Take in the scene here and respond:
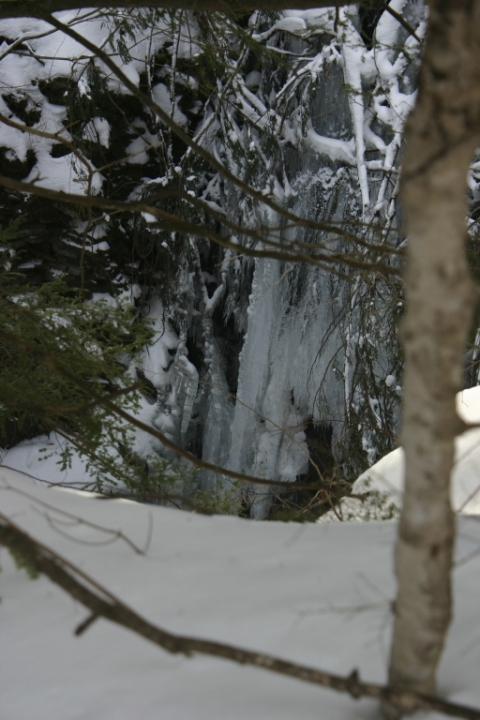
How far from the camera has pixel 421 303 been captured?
1.53 feet

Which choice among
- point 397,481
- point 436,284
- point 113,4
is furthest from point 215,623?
point 113,4

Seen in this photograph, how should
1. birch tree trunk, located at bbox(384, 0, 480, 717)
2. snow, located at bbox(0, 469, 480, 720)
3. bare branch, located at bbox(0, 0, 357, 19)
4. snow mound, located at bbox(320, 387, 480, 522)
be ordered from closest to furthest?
1. birch tree trunk, located at bbox(384, 0, 480, 717)
2. snow, located at bbox(0, 469, 480, 720)
3. bare branch, located at bbox(0, 0, 357, 19)
4. snow mound, located at bbox(320, 387, 480, 522)

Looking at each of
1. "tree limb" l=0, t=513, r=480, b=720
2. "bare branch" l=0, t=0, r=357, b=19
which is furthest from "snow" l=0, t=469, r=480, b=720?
"bare branch" l=0, t=0, r=357, b=19

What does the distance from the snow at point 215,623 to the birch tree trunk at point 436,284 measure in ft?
0.42

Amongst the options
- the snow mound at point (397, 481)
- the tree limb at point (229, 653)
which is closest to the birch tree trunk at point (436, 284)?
the tree limb at point (229, 653)

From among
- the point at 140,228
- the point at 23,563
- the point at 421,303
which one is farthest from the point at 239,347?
the point at 421,303

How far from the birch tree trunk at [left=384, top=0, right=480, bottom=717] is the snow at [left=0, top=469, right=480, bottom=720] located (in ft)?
0.42

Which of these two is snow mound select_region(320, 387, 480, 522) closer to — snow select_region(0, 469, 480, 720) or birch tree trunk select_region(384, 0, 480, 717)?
snow select_region(0, 469, 480, 720)

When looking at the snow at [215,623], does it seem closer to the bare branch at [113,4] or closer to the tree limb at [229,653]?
the tree limb at [229,653]

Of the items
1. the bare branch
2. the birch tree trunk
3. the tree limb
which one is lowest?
the tree limb

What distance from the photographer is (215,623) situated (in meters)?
0.70

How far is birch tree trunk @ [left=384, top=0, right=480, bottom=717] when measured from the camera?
0.45 m

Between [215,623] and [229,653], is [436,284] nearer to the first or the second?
[229,653]

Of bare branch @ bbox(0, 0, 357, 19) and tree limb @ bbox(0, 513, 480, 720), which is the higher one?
bare branch @ bbox(0, 0, 357, 19)
